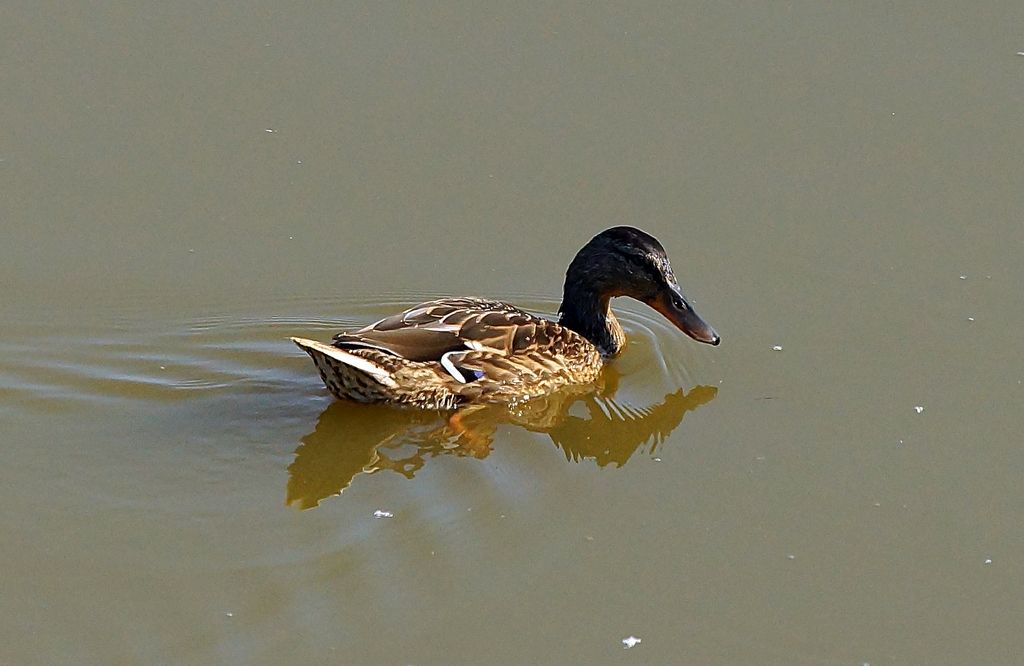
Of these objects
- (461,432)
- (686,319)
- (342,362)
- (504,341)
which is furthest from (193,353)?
(686,319)

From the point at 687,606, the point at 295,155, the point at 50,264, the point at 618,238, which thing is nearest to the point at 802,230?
the point at 618,238

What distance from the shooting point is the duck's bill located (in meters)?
9.12

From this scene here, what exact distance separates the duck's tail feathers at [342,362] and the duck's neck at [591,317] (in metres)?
1.65

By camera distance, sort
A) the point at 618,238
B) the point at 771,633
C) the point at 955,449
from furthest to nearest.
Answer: the point at 618,238 < the point at 955,449 < the point at 771,633

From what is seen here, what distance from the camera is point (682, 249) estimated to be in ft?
33.7

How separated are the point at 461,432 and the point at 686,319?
1.80 meters

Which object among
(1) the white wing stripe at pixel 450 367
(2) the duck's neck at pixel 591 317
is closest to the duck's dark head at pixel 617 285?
(2) the duck's neck at pixel 591 317

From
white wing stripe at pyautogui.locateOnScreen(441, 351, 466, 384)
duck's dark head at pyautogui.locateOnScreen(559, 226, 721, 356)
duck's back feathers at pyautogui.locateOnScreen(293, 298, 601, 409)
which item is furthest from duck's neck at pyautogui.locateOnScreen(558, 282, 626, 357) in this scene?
white wing stripe at pyautogui.locateOnScreen(441, 351, 466, 384)

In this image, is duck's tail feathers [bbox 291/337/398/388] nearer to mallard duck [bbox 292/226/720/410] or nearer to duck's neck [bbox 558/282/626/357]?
mallard duck [bbox 292/226/720/410]

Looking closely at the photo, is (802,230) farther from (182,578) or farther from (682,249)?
(182,578)

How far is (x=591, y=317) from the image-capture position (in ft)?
31.2

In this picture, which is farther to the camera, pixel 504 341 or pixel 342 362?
pixel 504 341

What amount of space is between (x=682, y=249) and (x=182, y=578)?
16.0ft

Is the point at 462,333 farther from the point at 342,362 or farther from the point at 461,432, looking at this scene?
the point at 342,362
